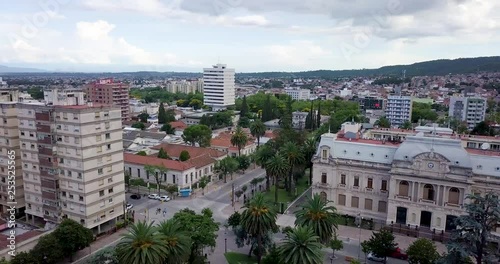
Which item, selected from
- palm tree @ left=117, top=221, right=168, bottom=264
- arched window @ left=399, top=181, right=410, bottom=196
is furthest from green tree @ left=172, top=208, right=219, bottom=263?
arched window @ left=399, top=181, right=410, bottom=196

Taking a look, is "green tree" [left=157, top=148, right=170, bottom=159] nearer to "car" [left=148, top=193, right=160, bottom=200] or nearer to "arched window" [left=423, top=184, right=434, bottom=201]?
"car" [left=148, top=193, right=160, bottom=200]

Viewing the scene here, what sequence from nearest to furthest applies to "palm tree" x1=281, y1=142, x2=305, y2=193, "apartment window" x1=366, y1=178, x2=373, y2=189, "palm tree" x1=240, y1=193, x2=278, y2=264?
"palm tree" x1=240, y1=193, x2=278, y2=264 < "apartment window" x1=366, y1=178, x2=373, y2=189 < "palm tree" x1=281, y1=142, x2=305, y2=193

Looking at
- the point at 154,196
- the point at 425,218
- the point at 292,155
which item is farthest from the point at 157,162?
the point at 425,218

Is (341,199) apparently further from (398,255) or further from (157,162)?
(157,162)

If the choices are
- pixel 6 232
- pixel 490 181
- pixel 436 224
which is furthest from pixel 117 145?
pixel 490 181

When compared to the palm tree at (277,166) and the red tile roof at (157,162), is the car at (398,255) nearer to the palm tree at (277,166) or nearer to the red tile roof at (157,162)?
the palm tree at (277,166)
